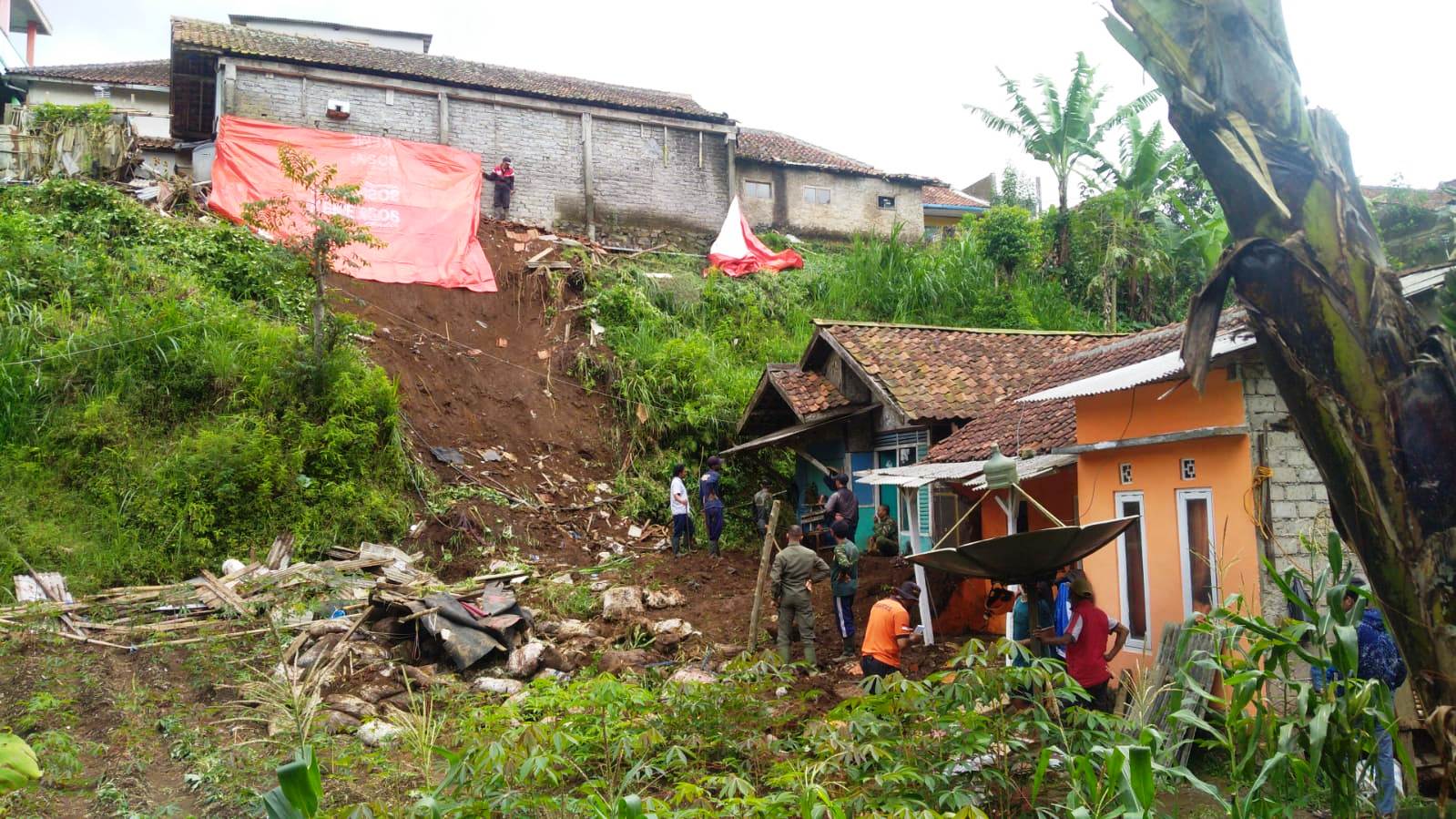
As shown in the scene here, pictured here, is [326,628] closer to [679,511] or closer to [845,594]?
[845,594]

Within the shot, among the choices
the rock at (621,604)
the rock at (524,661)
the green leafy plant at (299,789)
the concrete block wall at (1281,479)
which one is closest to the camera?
the green leafy plant at (299,789)

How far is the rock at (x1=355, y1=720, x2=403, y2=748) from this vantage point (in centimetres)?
823

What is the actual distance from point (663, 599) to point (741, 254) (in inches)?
531

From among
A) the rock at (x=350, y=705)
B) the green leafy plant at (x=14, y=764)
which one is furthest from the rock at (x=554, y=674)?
the green leafy plant at (x=14, y=764)

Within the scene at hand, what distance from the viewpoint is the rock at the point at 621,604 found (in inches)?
478

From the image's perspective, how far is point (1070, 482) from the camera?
37.8ft

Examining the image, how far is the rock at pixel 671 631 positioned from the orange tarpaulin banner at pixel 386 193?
11.0 metres

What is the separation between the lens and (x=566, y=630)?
38.2ft

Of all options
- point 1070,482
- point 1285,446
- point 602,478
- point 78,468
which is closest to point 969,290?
point 602,478

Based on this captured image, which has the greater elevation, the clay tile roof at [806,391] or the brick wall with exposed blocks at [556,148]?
the brick wall with exposed blocks at [556,148]

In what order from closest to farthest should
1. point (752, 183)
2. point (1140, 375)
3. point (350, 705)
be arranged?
point (1140, 375) < point (350, 705) < point (752, 183)

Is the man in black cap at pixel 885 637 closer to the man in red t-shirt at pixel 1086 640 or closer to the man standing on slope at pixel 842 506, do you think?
the man in red t-shirt at pixel 1086 640

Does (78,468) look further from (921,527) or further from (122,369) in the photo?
(921,527)

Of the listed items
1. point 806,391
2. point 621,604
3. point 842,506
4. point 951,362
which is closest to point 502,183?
point 806,391
